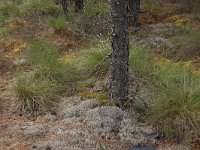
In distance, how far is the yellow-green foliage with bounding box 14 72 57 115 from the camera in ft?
22.7

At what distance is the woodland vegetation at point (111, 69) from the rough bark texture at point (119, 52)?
1 centimetres

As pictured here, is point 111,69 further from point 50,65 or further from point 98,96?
point 50,65

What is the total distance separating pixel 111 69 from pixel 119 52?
1.02ft

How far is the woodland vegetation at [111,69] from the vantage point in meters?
6.17

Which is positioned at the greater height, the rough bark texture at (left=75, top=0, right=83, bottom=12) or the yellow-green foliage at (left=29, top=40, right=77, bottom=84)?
the rough bark texture at (left=75, top=0, right=83, bottom=12)

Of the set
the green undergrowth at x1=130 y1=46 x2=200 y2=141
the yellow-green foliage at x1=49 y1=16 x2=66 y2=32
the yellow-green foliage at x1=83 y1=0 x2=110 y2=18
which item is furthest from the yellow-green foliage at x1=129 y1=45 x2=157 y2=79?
the yellow-green foliage at x1=83 y1=0 x2=110 y2=18

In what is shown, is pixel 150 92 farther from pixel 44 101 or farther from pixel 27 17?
pixel 27 17

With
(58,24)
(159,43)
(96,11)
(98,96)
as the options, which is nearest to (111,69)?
(98,96)

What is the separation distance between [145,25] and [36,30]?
3.08 metres

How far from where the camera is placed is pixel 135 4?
1192 centimetres

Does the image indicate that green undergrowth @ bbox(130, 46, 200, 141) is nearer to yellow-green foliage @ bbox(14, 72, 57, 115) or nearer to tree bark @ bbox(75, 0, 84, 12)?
yellow-green foliage @ bbox(14, 72, 57, 115)

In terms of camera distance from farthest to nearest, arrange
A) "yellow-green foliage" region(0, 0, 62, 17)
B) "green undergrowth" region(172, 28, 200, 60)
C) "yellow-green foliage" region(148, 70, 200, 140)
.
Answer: "yellow-green foliage" region(0, 0, 62, 17)
"green undergrowth" region(172, 28, 200, 60)
"yellow-green foliage" region(148, 70, 200, 140)

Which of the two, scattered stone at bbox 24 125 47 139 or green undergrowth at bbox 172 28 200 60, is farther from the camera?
green undergrowth at bbox 172 28 200 60

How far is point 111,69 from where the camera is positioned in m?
6.81
